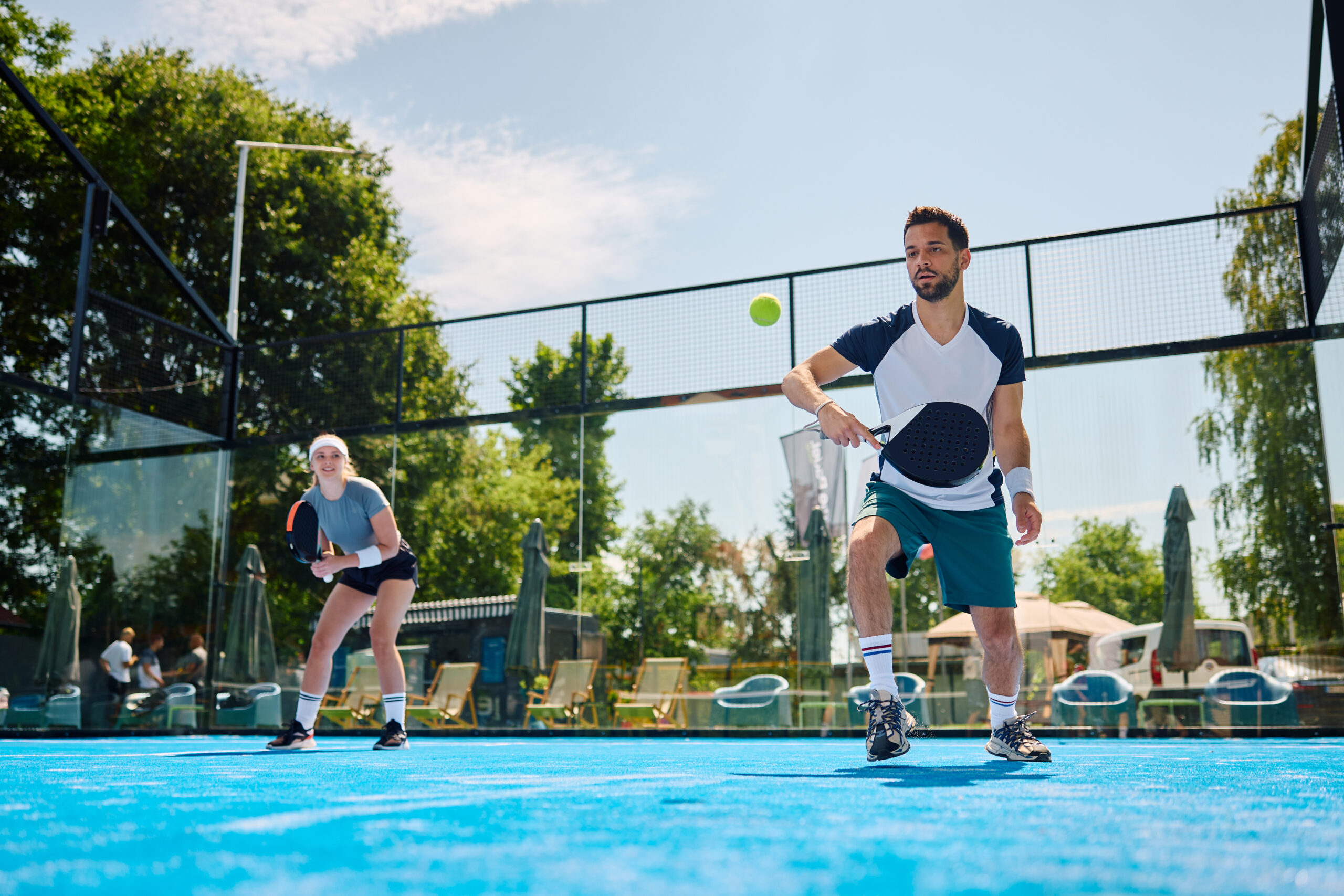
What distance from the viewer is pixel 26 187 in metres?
18.8

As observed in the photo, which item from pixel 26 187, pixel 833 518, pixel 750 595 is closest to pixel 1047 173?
pixel 833 518

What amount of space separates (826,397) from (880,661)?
0.89 meters

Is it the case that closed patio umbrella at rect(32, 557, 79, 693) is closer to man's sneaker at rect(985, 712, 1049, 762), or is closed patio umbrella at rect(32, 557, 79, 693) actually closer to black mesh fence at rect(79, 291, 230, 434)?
black mesh fence at rect(79, 291, 230, 434)

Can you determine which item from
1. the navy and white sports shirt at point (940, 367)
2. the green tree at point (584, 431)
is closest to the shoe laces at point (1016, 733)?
the navy and white sports shirt at point (940, 367)

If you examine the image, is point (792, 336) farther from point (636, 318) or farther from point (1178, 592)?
point (1178, 592)

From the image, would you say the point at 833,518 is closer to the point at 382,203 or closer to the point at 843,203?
the point at 843,203

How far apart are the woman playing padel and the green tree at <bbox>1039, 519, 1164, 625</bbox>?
690cm

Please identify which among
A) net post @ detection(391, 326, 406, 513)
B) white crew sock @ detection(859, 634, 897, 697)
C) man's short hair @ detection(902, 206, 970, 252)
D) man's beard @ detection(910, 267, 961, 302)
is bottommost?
white crew sock @ detection(859, 634, 897, 697)

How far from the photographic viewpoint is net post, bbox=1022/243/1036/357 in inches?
424

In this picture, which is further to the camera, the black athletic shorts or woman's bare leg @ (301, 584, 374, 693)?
the black athletic shorts

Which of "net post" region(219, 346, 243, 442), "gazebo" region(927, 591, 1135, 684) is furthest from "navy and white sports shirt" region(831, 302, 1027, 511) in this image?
"net post" region(219, 346, 243, 442)

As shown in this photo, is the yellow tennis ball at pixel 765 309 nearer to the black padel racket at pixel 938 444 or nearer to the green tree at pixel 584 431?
the green tree at pixel 584 431

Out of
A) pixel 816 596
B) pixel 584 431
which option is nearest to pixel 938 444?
pixel 816 596

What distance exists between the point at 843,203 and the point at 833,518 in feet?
12.0
